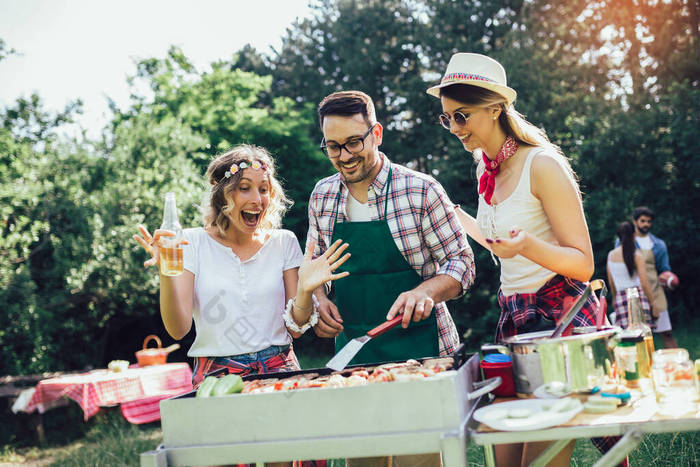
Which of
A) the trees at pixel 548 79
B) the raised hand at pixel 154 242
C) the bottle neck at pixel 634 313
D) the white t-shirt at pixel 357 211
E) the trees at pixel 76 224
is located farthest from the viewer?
the trees at pixel 548 79

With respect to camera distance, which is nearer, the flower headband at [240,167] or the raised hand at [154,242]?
the raised hand at [154,242]

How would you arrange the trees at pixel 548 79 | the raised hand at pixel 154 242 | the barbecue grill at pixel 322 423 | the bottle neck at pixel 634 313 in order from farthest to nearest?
the trees at pixel 548 79 → the raised hand at pixel 154 242 → the bottle neck at pixel 634 313 → the barbecue grill at pixel 322 423

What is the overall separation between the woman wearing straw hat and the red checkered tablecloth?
525 centimetres

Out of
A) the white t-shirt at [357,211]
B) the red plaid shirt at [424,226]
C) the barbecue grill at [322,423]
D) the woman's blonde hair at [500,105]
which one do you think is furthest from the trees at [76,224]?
the barbecue grill at [322,423]

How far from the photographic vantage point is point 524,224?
2213 mm

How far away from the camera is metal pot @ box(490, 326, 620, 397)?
1700 millimetres

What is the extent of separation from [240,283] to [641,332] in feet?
5.10

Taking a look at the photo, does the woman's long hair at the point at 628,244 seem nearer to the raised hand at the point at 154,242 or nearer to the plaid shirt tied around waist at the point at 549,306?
the plaid shirt tied around waist at the point at 549,306

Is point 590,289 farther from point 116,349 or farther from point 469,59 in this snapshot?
point 116,349

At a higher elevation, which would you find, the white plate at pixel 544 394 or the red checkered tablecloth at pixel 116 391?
the white plate at pixel 544 394

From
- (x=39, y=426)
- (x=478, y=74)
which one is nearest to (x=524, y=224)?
(x=478, y=74)

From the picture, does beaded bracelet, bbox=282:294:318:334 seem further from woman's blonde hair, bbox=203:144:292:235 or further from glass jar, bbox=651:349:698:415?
glass jar, bbox=651:349:698:415

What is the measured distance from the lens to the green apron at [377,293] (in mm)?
2510

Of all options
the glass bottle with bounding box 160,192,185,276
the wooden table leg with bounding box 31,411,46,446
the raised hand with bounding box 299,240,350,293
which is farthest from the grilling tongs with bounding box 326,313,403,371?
the wooden table leg with bounding box 31,411,46,446
